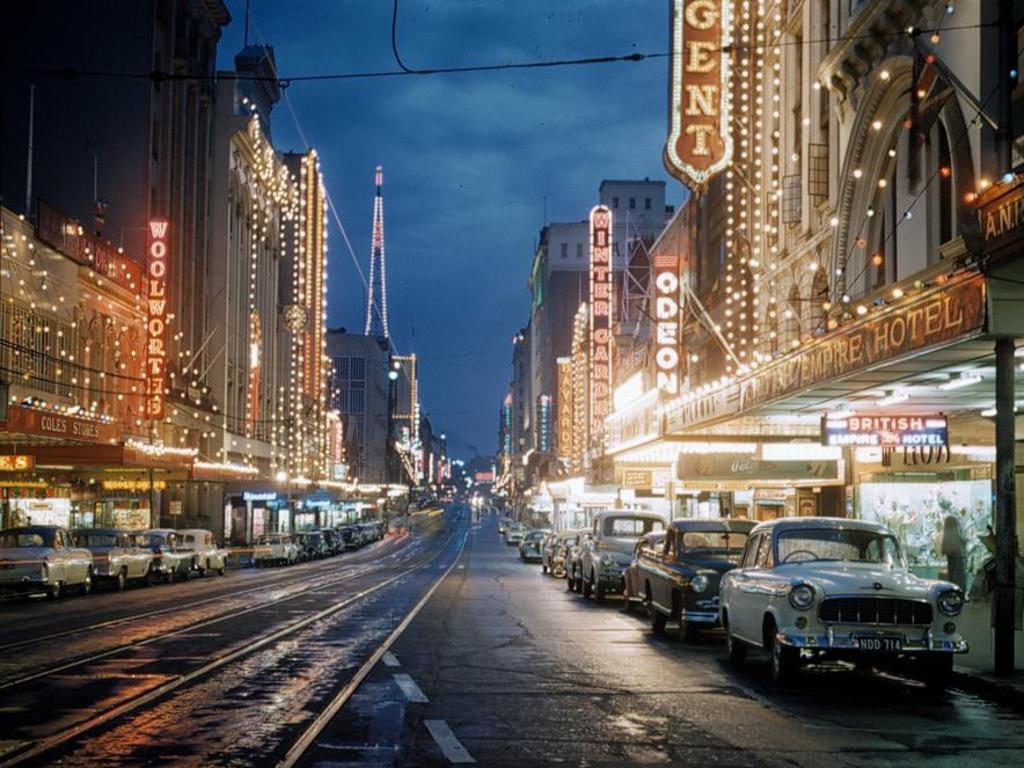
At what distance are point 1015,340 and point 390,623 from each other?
11891 mm

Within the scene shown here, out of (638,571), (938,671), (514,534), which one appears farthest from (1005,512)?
(514,534)

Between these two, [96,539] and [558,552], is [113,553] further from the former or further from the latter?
[558,552]

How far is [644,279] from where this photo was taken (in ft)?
270

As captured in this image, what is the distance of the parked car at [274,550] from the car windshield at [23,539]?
2634 centimetres

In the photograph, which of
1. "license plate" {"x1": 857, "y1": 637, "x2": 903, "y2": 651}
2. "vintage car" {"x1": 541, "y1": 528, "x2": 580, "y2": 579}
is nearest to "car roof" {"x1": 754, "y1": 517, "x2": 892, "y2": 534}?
"license plate" {"x1": 857, "y1": 637, "x2": 903, "y2": 651}

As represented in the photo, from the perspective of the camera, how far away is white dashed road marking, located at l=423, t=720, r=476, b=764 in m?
10.1

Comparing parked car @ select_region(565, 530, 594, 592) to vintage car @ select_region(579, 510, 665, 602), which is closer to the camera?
vintage car @ select_region(579, 510, 665, 602)

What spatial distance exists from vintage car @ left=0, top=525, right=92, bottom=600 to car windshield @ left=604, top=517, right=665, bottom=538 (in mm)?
12900

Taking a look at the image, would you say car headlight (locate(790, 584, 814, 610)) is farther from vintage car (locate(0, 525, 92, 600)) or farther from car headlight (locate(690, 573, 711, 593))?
vintage car (locate(0, 525, 92, 600))

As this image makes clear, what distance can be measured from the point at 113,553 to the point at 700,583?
21057 mm

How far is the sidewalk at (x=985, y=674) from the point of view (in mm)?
14125

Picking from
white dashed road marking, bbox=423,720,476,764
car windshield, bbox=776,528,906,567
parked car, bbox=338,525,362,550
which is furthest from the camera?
parked car, bbox=338,525,362,550

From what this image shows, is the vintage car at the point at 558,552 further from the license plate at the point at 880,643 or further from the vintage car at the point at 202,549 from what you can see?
the license plate at the point at 880,643

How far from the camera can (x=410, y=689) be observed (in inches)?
558
